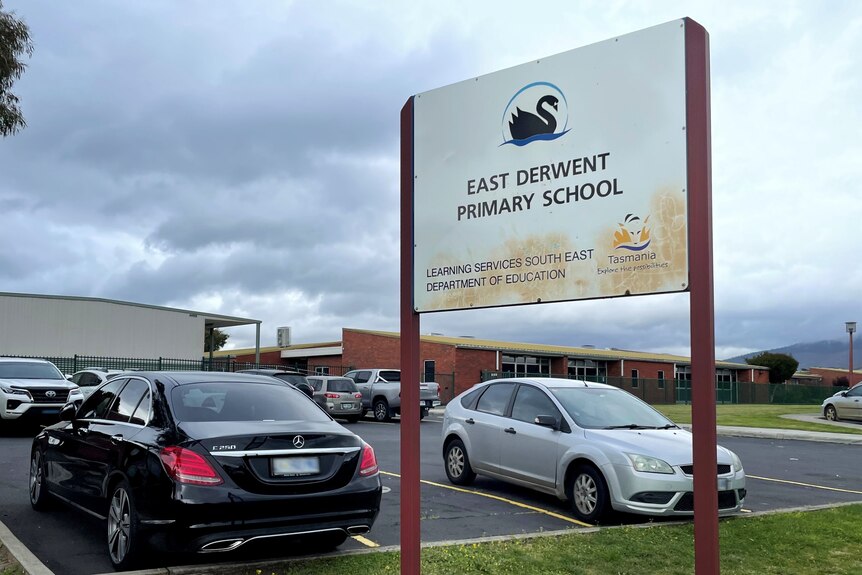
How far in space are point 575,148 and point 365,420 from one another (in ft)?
81.2

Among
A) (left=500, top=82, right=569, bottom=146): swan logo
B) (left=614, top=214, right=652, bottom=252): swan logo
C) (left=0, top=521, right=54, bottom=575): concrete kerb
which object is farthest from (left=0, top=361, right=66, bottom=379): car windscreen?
(left=614, top=214, right=652, bottom=252): swan logo

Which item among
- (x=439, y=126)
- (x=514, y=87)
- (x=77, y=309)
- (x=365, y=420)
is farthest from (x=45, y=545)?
(x=77, y=309)

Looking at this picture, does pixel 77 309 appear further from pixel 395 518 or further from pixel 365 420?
pixel 395 518

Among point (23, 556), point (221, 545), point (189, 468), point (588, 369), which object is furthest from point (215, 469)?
point (588, 369)

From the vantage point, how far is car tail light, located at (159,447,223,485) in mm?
5957

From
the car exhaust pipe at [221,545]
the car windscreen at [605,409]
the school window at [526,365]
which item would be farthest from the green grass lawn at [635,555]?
the school window at [526,365]

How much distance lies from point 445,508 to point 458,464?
1.80 m

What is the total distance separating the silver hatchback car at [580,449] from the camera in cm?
839

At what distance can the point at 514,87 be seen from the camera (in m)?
4.71

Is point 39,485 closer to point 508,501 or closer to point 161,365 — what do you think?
point 508,501

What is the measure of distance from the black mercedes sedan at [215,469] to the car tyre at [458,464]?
13.3 ft

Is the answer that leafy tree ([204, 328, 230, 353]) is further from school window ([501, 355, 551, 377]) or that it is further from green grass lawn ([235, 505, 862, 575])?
green grass lawn ([235, 505, 862, 575])

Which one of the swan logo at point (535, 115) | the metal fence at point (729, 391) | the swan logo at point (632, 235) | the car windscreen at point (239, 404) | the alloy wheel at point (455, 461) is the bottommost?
the metal fence at point (729, 391)

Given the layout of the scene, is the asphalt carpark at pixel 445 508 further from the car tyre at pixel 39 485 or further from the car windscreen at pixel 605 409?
the car windscreen at pixel 605 409
